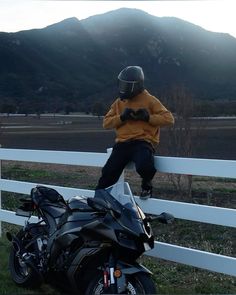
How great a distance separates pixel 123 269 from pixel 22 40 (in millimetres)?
160629

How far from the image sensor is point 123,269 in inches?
193

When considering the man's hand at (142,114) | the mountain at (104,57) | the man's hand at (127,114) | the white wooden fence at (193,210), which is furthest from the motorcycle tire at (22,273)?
the mountain at (104,57)

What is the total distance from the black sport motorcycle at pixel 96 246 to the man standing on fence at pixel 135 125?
0.81 metres

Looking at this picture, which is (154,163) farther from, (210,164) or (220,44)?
(220,44)

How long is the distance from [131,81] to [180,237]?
3.74 m

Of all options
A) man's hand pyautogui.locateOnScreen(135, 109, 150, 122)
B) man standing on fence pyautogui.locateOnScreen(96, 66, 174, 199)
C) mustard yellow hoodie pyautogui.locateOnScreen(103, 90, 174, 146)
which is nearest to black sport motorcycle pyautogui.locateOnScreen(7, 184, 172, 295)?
man standing on fence pyautogui.locateOnScreen(96, 66, 174, 199)

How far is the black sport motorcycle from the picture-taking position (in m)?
4.90

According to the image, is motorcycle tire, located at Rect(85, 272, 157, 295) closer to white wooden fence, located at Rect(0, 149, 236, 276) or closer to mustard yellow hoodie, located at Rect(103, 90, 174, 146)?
white wooden fence, located at Rect(0, 149, 236, 276)

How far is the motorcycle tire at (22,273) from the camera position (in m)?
6.11

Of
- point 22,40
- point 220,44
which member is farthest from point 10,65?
point 220,44

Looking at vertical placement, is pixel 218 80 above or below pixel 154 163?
below

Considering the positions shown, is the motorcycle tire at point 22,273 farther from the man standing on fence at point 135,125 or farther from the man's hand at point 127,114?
the man's hand at point 127,114

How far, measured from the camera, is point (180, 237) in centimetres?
938

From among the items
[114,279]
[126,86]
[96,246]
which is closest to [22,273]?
[96,246]
